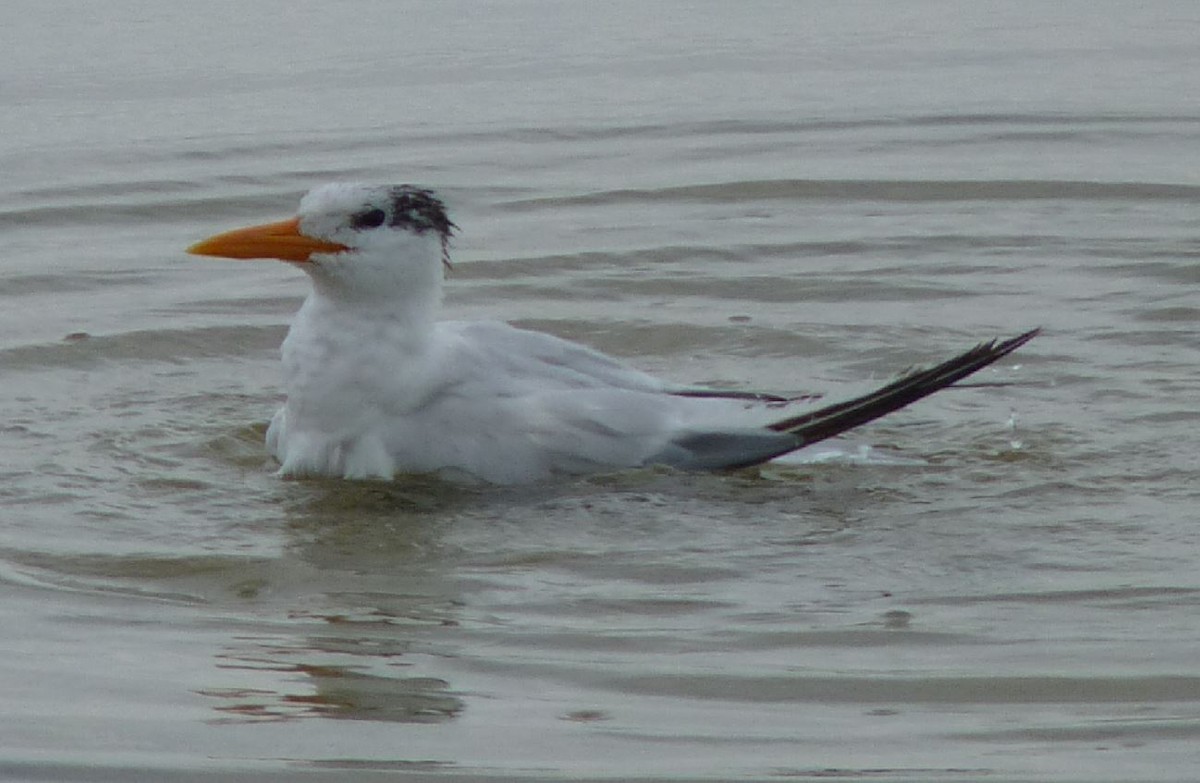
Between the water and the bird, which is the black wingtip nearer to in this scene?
the bird

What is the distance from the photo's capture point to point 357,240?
6.59 meters

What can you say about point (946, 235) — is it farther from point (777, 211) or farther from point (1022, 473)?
point (1022, 473)

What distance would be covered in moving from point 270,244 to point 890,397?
178 centimetres

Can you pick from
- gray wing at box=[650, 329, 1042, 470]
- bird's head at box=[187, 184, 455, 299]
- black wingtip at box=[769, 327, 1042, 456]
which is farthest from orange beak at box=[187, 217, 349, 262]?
black wingtip at box=[769, 327, 1042, 456]

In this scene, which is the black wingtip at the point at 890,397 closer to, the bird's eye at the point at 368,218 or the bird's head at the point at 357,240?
the bird's head at the point at 357,240

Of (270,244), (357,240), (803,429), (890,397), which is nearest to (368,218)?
(357,240)

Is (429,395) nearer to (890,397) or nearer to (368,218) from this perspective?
(368,218)

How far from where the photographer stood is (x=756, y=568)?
5805 millimetres

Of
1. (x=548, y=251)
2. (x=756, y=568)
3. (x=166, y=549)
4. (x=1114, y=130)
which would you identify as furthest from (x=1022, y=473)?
(x=1114, y=130)

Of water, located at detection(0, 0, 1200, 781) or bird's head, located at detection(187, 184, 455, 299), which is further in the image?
bird's head, located at detection(187, 184, 455, 299)

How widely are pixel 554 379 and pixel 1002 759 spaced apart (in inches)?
97.5

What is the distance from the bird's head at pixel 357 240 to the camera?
6523mm

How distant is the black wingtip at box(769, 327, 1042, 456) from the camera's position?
6184 millimetres

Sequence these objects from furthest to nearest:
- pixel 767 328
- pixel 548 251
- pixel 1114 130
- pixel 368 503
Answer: pixel 1114 130, pixel 548 251, pixel 767 328, pixel 368 503
